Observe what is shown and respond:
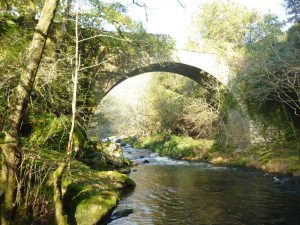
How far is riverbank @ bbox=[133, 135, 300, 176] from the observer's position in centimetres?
1395

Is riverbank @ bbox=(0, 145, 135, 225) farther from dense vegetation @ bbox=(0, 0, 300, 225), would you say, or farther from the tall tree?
the tall tree

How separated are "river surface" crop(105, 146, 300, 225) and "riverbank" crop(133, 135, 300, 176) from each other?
121 cm

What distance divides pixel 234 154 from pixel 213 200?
31.1 feet

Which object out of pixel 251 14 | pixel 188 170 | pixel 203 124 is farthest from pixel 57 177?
pixel 251 14

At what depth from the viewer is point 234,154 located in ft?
59.1

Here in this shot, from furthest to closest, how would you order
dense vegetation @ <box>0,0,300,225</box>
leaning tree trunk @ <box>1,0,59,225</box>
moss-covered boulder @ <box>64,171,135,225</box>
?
moss-covered boulder @ <box>64,171,135,225</box>
dense vegetation @ <box>0,0,300,225</box>
leaning tree trunk @ <box>1,0,59,225</box>

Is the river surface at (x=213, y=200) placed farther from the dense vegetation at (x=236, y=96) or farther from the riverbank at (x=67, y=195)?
the dense vegetation at (x=236, y=96)

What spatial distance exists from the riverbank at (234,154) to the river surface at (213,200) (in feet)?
3.96

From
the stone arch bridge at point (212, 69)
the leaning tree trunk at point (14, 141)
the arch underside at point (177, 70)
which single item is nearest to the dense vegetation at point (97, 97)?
the leaning tree trunk at point (14, 141)

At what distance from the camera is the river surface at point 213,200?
716 cm

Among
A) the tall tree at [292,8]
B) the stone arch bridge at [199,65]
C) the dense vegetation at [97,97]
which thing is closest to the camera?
the dense vegetation at [97,97]

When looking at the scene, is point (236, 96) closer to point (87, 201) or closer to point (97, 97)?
point (97, 97)

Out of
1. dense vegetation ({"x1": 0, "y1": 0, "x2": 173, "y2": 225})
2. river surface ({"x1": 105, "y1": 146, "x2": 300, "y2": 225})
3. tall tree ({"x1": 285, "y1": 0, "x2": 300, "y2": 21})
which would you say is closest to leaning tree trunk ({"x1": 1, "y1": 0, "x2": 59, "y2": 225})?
dense vegetation ({"x1": 0, "y1": 0, "x2": 173, "y2": 225})

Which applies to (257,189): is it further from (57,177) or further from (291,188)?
(57,177)
